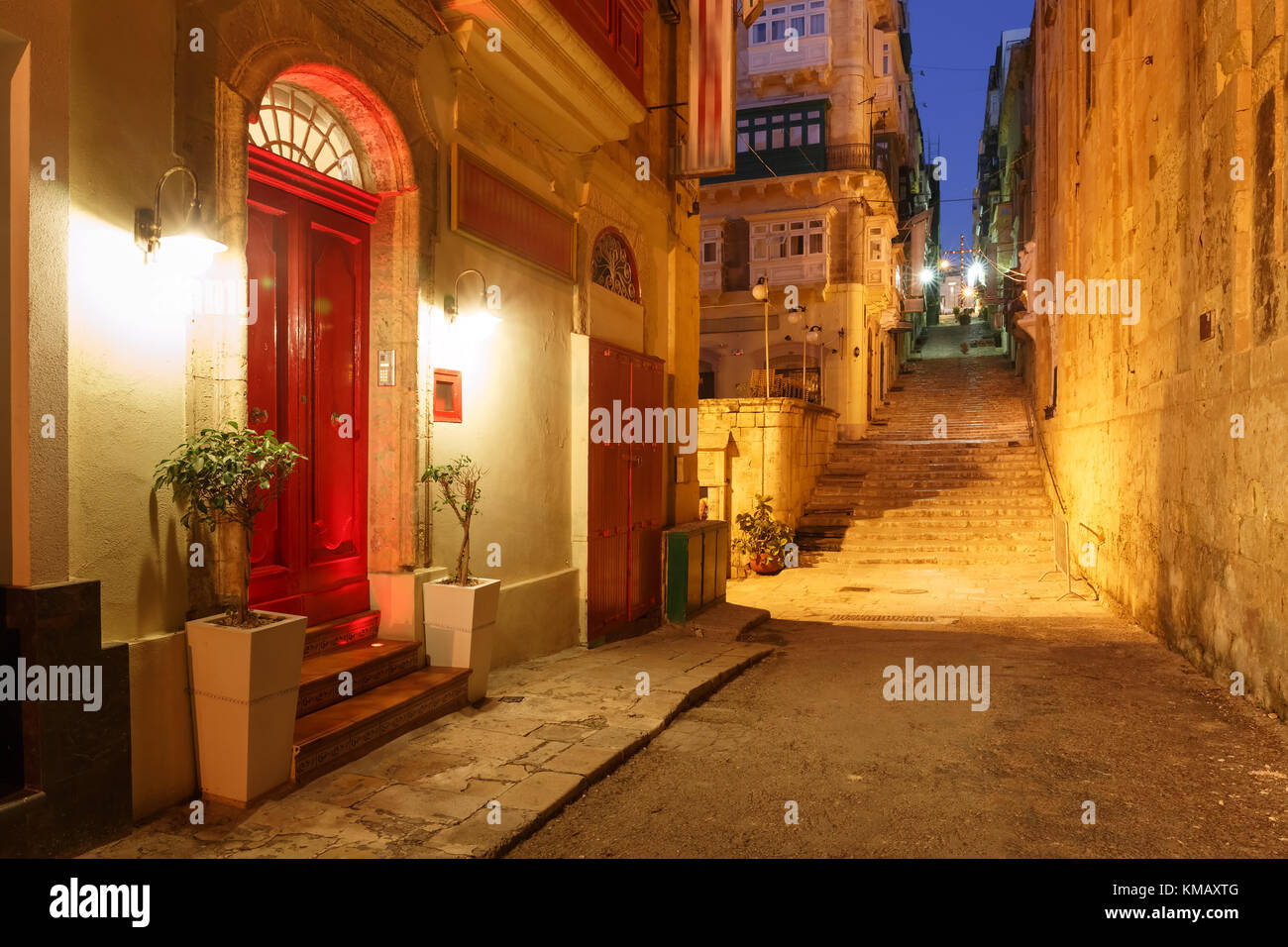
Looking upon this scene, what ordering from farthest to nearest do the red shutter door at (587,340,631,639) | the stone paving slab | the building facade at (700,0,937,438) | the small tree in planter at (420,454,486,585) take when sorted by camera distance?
1. the building facade at (700,0,937,438)
2. the red shutter door at (587,340,631,639)
3. the small tree in planter at (420,454,486,585)
4. the stone paving slab

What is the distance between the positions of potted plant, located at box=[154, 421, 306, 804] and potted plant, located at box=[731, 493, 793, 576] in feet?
39.1

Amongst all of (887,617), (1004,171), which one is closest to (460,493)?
(887,617)

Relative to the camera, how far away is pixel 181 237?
410cm

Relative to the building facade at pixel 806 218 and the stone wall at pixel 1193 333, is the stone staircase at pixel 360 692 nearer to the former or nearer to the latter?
the stone wall at pixel 1193 333

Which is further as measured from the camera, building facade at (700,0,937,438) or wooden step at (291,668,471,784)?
building facade at (700,0,937,438)

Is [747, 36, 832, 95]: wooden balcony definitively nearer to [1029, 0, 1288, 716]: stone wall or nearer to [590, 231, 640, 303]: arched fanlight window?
[1029, 0, 1288, 716]: stone wall

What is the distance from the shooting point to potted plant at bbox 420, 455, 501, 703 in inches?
233

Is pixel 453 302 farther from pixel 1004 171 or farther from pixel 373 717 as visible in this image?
pixel 1004 171

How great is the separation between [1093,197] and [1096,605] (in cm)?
580

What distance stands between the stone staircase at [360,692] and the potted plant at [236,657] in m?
0.29

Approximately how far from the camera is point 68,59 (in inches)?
143

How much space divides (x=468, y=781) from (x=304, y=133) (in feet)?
13.7

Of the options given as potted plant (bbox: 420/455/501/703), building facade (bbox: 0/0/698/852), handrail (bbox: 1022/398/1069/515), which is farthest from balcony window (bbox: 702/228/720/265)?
potted plant (bbox: 420/455/501/703)

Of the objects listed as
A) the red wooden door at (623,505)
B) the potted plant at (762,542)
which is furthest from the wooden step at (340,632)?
the potted plant at (762,542)
